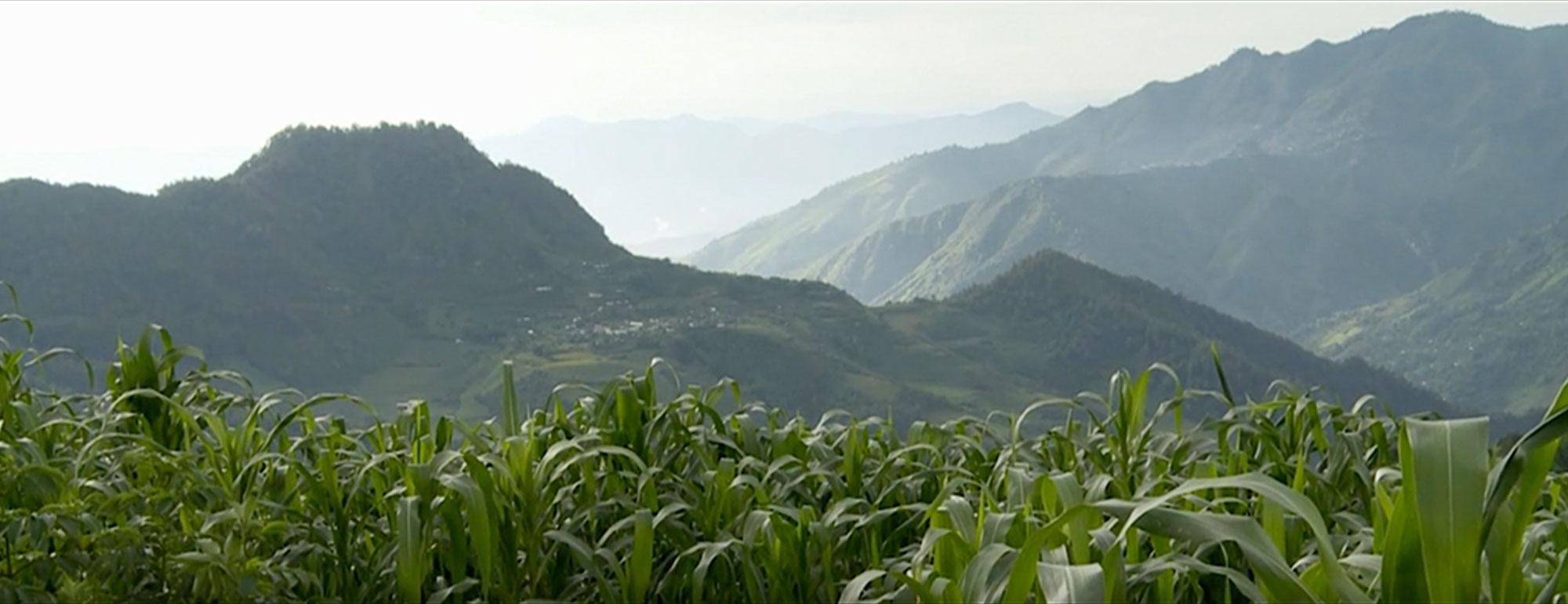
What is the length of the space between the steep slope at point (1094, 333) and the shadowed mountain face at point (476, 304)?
0.98 feet

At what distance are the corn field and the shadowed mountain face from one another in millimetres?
100033

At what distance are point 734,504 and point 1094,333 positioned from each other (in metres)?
145

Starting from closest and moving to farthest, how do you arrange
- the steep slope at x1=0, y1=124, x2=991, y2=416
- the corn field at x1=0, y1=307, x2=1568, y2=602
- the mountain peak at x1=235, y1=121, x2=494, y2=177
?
1. the corn field at x1=0, y1=307, x2=1568, y2=602
2. the steep slope at x1=0, y1=124, x2=991, y2=416
3. the mountain peak at x1=235, y1=121, x2=494, y2=177

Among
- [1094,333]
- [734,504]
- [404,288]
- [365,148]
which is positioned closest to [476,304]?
[404,288]

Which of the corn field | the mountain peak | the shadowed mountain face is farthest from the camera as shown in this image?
the mountain peak

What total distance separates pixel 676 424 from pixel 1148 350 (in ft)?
462

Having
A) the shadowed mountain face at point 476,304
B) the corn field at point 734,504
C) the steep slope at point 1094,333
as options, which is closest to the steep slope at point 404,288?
the shadowed mountain face at point 476,304

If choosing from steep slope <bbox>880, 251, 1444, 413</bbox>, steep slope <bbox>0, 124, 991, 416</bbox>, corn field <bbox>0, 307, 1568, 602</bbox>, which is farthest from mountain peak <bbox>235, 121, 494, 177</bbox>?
corn field <bbox>0, 307, 1568, 602</bbox>

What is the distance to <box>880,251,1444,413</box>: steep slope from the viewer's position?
138000mm

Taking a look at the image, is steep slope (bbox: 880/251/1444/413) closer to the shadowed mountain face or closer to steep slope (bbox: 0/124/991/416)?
the shadowed mountain face

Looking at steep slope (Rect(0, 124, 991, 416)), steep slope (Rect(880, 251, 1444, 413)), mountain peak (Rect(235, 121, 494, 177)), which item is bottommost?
steep slope (Rect(880, 251, 1444, 413))

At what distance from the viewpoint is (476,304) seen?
144750 mm

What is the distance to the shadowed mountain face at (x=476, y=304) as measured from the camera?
118 metres

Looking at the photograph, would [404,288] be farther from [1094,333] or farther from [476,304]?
[1094,333]
